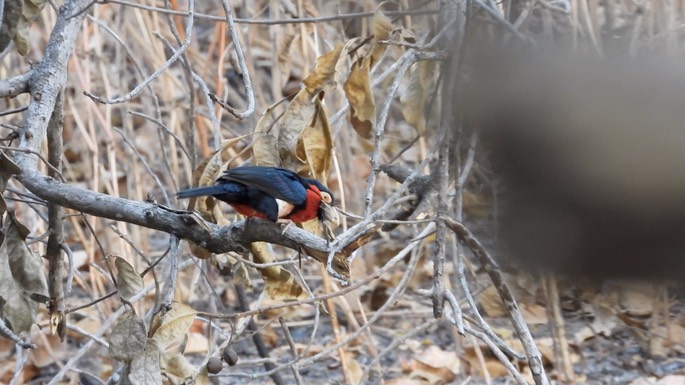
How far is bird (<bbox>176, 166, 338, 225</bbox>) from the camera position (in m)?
2.02

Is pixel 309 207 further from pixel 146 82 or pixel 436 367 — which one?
pixel 436 367

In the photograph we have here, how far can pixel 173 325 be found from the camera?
6.39ft

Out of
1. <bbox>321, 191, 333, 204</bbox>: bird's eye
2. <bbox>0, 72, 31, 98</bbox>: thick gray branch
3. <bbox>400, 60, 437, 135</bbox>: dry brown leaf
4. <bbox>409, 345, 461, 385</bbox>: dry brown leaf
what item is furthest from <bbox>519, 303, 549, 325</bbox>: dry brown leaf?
<bbox>0, 72, 31, 98</bbox>: thick gray branch

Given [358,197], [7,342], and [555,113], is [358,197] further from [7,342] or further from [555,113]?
[555,113]

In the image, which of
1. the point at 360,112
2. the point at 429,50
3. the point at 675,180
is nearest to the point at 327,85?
the point at 360,112

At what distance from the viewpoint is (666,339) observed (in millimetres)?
3398

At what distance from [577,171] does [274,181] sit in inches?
24.5

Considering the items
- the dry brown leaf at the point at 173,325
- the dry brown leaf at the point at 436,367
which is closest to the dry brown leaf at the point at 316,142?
the dry brown leaf at the point at 173,325

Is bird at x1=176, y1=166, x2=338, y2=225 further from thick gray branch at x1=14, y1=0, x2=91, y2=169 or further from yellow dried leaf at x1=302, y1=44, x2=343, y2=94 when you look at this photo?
thick gray branch at x1=14, y1=0, x2=91, y2=169

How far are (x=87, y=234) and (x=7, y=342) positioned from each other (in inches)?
20.6

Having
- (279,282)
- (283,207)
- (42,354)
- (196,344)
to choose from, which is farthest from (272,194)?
(42,354)

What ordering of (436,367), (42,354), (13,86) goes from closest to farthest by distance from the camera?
(13,86) < (436,367) < (42,354)

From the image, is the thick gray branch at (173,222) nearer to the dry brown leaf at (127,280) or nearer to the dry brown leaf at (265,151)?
the dry brown leaf at (127,280)

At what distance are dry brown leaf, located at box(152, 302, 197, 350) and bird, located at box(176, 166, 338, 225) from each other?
23 cm
